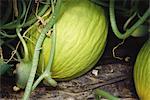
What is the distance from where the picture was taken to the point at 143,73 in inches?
30.1

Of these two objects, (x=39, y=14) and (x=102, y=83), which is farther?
(x=102, y=83)

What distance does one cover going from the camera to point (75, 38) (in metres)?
0.75

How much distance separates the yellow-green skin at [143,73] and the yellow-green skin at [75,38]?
0.09m

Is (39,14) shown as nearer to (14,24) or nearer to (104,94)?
(14,24)

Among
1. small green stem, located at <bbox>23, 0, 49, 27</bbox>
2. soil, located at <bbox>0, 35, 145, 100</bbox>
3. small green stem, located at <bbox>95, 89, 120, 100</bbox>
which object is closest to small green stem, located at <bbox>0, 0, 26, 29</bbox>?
small green stem, located at <bbox>23, 0, 49, 27</bbox>

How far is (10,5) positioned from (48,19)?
95 mm

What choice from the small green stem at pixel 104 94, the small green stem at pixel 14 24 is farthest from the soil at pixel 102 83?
the small green stem at pixel 14 24

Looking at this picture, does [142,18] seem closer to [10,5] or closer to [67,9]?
[67,9]

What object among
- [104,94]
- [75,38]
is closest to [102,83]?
[104,94]

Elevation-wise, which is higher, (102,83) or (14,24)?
(14,24)

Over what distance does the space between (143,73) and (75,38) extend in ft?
0.52

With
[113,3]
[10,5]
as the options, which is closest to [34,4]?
[10,5]

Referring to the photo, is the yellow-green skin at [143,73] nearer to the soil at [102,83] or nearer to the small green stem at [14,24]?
the soil at [102,83]

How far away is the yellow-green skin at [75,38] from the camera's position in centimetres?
74
